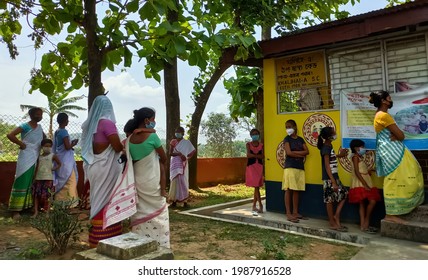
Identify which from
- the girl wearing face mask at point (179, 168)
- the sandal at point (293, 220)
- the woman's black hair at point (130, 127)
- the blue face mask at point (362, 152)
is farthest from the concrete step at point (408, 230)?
the girl wearing face mask at point (179, 168)

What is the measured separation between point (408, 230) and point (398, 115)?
63.2 inches

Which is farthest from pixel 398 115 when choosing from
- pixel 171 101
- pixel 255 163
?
pixel 171 101

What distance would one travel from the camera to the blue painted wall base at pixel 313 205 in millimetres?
5109

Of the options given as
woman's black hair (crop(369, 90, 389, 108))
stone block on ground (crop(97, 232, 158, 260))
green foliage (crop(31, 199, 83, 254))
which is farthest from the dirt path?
woman's black hair (crop(369, 90, 389, 108))

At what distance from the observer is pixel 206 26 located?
158 inches

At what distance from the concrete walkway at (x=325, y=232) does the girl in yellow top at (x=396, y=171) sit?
43cm

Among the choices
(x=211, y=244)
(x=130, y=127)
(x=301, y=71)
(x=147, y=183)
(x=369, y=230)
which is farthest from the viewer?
(x=301, y=71)

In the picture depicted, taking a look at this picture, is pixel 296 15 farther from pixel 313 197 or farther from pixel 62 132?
pixel 62 132

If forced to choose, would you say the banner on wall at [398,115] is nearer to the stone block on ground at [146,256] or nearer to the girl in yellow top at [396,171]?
the girl in yellow top at [396,171]

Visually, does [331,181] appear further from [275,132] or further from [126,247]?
[126,247]

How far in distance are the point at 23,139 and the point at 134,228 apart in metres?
3.26

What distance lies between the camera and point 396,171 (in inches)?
172

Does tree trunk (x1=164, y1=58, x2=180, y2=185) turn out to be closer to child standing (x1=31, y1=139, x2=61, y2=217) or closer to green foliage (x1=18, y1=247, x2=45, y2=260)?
child standing (x1=31, y1=139, x2=61, y2=217)

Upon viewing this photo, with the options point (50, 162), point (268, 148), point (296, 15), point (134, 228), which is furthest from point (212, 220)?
point (296, 15)
